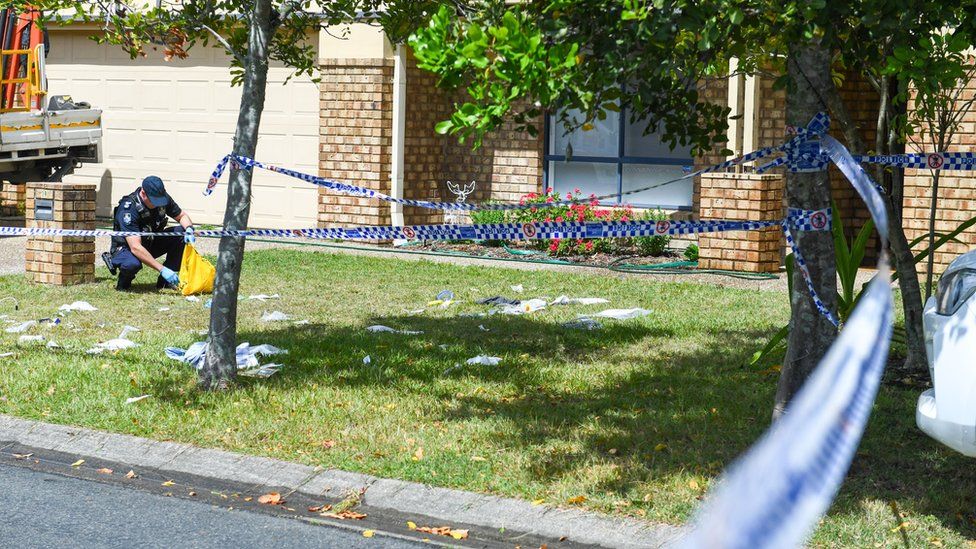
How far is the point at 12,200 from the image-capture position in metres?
20.4

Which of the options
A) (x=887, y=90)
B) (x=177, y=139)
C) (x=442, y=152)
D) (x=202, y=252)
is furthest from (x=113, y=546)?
(x=177, y=139)

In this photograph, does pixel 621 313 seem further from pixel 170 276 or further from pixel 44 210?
pixel 44 210

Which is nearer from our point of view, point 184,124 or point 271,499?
point 271,499

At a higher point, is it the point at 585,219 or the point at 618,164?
the point at 618,164

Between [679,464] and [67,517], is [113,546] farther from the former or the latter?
[679,464]

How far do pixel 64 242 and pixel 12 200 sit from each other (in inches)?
346

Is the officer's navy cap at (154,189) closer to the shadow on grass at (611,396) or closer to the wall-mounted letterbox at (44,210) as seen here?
the wall-mounted letterbox at (44,210)

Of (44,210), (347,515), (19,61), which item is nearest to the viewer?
(347,515)

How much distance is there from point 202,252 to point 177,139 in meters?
4.41

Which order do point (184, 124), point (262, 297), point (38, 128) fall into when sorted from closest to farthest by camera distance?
point (262, 297), point (38, 128), point (184, 124)

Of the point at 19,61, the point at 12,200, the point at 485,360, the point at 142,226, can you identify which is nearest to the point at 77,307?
the point at 142,226

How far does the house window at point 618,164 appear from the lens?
15.9 metres

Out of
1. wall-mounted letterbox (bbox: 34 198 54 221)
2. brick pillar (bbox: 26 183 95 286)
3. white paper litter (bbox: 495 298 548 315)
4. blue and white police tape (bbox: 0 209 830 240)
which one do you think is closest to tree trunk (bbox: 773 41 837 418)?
blue and white police tape (bbox: 0 209 830 240)

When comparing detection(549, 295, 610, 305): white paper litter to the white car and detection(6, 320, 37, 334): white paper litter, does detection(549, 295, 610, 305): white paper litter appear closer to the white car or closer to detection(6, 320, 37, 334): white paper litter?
detection(6, 320, 37, 334): white paper litter
